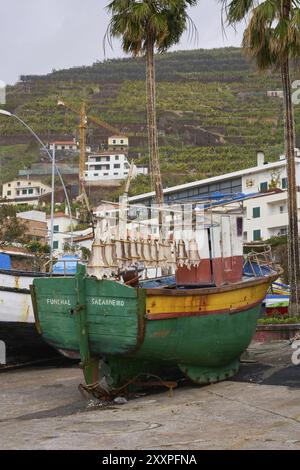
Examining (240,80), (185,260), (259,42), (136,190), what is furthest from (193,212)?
(240,80)

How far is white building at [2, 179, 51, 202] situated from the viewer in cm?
10225

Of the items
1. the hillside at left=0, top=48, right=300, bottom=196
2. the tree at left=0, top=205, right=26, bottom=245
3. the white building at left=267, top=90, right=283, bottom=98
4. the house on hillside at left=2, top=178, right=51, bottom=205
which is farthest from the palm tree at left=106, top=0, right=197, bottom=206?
the white building at left=267, top=90, right=283, bottom=98

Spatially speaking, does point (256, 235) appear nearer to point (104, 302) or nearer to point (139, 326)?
point (104, 302)

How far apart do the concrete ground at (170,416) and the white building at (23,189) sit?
90.0 m

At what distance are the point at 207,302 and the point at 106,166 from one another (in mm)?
106087

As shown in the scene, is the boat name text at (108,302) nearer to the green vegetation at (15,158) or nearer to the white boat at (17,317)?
the white boat at (17,317)

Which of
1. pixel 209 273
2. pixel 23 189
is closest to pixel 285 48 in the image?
pixel 209 273

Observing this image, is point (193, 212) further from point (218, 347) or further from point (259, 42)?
point (259, 42)

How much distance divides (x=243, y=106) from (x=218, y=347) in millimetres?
144430

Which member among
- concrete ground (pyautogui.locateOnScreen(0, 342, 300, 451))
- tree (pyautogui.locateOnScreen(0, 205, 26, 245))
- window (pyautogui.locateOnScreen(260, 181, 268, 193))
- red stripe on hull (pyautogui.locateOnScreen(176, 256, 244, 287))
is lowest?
concrete ground (pyautogui.locateOnScreen(0, 342, 300, 451))

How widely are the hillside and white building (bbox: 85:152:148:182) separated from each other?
534 cm

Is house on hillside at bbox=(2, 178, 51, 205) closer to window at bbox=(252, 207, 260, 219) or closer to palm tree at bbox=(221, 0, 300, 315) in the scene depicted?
window at bbox=(252, 207, 260, 219)

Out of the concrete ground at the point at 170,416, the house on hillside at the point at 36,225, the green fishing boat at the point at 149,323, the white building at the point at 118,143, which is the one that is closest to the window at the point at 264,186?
the house on hillside at the point at 36,225

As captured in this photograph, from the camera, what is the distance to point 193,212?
42.5 ft
